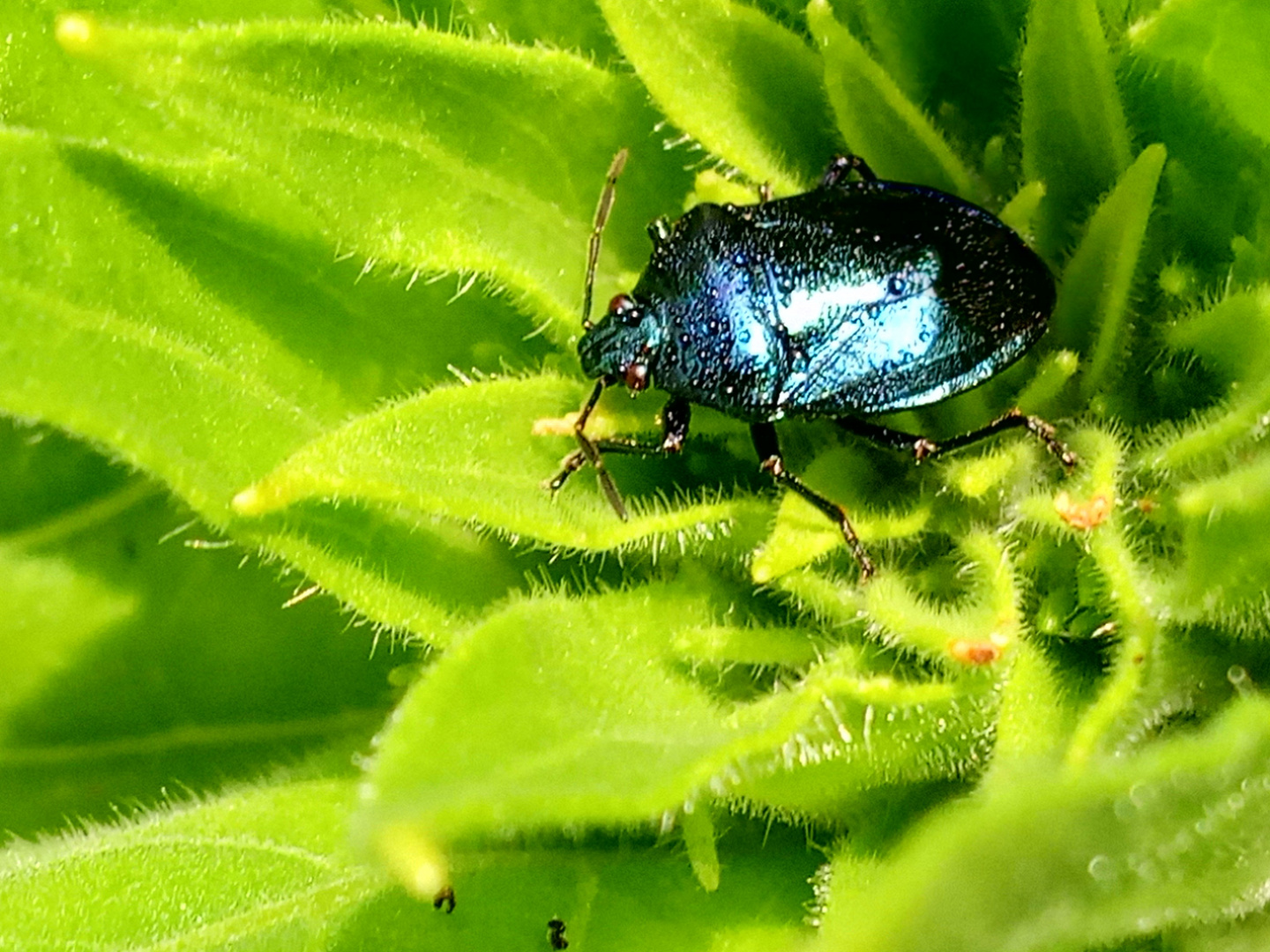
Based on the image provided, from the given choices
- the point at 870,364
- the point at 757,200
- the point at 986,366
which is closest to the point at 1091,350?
the point at 986,366

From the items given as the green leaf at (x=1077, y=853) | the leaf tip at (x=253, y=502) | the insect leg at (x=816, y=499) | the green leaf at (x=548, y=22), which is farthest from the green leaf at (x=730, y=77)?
the green leaf at (x=1077, y=853)

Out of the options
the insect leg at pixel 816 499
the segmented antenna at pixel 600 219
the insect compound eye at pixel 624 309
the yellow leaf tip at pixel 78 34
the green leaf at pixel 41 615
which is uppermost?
the yellow leaf tip at pixel 78 34

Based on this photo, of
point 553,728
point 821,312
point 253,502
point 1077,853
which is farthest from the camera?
point 821,312

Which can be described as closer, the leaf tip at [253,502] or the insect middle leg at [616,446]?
the leaf tip at [253,502]

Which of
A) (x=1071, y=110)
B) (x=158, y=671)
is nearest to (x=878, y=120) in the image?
(x=1071, y=110)

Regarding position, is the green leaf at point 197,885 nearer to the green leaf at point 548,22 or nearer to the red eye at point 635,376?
the red eye at point 635,376

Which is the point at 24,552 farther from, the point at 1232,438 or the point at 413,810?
the point at 1232,438

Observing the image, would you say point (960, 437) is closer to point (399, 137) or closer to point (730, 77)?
point (730, 77)
